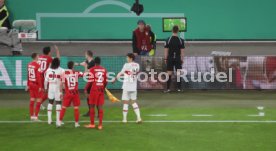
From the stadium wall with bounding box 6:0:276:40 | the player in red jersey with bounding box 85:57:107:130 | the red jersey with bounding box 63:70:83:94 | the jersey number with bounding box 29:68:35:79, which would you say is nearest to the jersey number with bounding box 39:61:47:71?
the jersey number with bounding box 29:68:35:79

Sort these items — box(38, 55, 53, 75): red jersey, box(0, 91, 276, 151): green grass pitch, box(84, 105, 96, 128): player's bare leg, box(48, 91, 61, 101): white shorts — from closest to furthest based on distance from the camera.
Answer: box(0, 91, 276, 151): green grass pitch < box(84, 105, 96, 128): player's bare leg < box(48, 91, 61, 101): white shorts < box(38, 55, 53, 75): red jersey

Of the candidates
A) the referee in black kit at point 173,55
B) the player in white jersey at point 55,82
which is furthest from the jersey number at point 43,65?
the referee in black kit at point 173,55

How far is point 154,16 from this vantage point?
114 feet

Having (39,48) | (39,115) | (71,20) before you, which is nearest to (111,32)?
(71,20)

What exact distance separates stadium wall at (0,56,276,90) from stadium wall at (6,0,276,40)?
12419mm

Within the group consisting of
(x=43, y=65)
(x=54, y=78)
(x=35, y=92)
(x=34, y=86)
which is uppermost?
(x=43, y=65)

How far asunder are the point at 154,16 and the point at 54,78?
19.2 meters

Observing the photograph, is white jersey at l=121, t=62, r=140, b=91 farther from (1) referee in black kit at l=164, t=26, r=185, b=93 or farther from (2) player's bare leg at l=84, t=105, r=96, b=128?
(1) referee in black kit at l=164, t=26, r=185, b=93

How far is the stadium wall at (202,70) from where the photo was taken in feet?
72.6

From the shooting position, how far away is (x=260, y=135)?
589 inches

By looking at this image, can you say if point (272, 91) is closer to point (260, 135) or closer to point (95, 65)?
point (260, 135)

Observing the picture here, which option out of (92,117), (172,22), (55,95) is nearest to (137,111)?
(92,117)

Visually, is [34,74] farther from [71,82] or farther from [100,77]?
[100,77]

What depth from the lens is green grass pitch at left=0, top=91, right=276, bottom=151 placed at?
13852 mm
